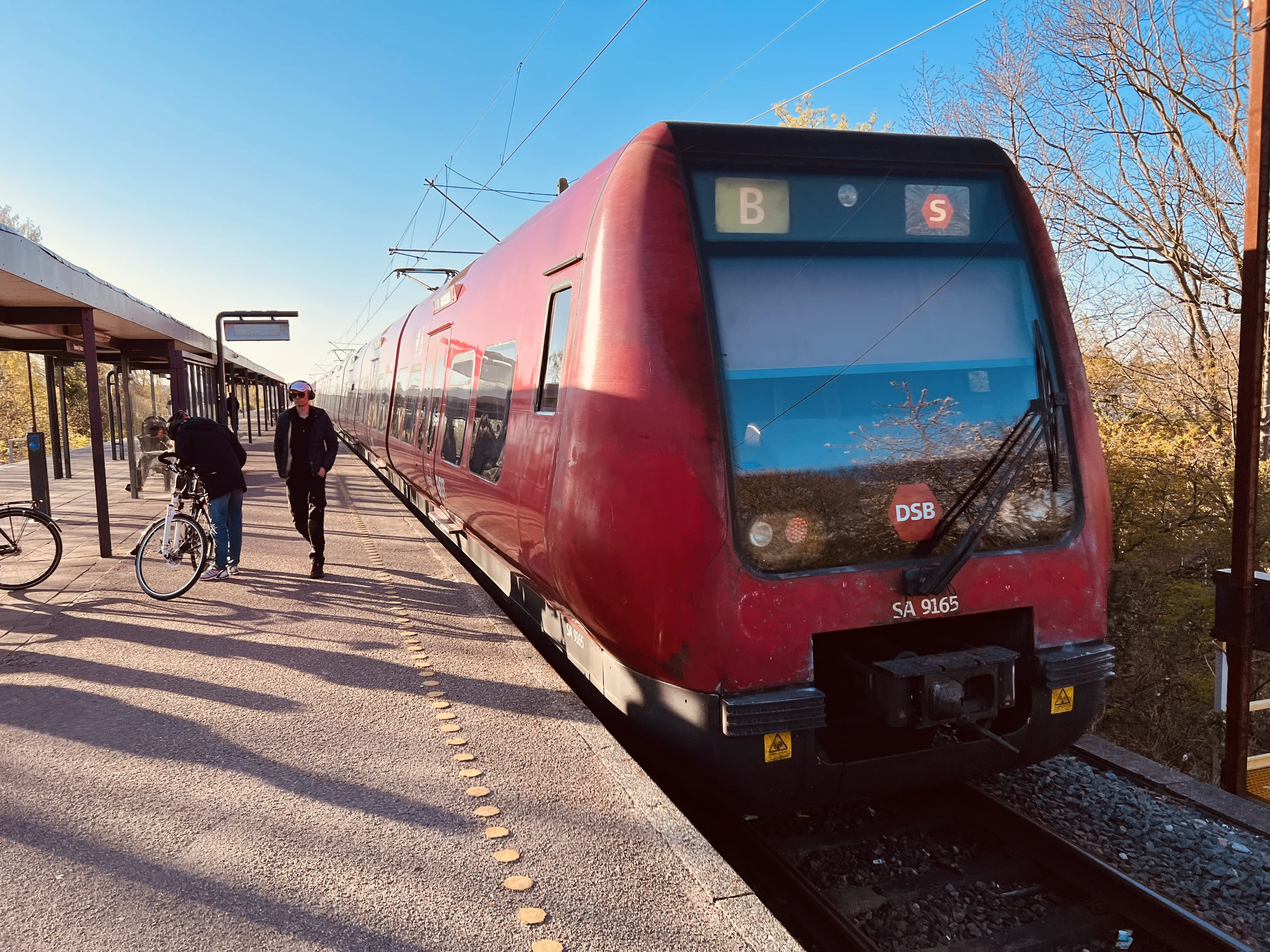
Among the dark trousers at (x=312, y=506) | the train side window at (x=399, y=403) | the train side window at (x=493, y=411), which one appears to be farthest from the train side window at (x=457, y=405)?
the train side window at (x=399, y=403)

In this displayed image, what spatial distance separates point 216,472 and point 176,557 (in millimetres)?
775

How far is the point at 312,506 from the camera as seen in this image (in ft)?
27.5

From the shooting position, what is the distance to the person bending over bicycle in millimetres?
7711

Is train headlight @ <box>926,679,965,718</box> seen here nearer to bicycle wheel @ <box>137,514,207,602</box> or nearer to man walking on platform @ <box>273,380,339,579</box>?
man walking on platform @ <box>273,380,339,579</box>

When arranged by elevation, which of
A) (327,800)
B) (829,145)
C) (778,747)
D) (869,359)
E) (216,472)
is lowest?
(327,800)

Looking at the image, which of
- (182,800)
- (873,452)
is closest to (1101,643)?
(873,452)

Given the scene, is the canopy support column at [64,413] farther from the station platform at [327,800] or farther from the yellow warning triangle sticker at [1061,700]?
the yellow warning triangle sticker at [1061,700]

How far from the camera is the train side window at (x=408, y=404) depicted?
35.5 feet

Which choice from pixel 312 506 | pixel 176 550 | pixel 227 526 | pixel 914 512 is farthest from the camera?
pixel 312 506

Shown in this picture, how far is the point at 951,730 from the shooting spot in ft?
14.0

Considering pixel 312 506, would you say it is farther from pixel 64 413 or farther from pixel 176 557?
pixel 64 413

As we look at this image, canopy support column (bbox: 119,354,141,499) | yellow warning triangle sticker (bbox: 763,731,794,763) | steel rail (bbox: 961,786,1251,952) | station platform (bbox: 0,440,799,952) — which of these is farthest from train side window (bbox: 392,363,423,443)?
steel rail (bbox: 961,786,1251,952)

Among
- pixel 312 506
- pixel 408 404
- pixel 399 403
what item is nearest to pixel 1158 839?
pixel 312 506

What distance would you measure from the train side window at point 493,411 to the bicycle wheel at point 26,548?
13.0 ft
